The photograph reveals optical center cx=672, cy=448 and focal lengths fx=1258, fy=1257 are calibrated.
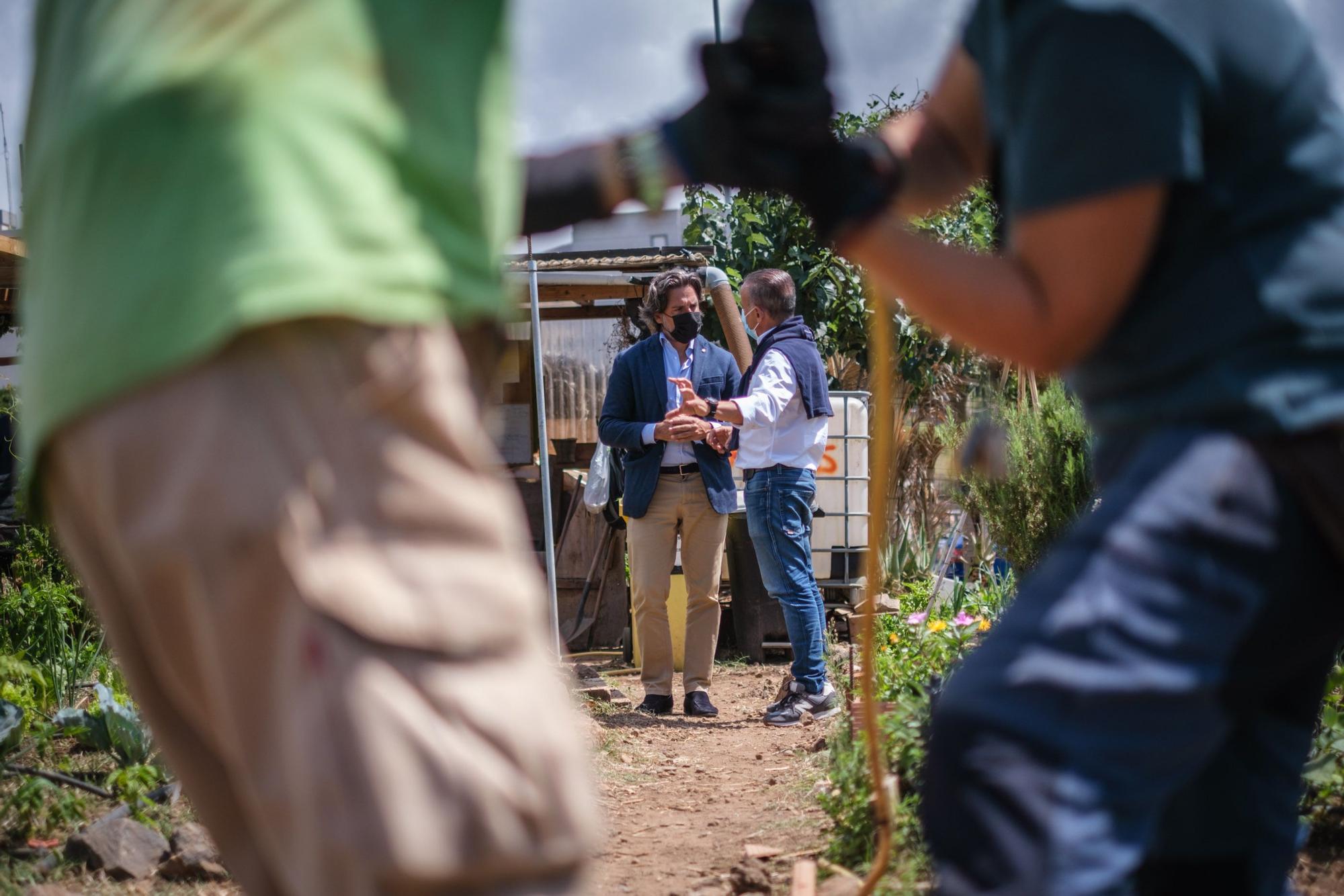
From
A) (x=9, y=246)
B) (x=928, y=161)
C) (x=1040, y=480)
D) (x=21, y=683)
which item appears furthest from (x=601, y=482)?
(x=928, y=161)

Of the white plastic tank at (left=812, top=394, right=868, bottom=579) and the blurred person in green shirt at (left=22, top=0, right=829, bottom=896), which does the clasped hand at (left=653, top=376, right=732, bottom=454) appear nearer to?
the white plastic tank at (left=812, top=394, right=868, bottom=579)

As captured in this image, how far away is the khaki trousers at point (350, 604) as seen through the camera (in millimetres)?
984

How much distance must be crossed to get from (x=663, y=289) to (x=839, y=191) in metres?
5.22

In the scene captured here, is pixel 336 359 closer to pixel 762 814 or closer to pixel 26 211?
pixel 26 211

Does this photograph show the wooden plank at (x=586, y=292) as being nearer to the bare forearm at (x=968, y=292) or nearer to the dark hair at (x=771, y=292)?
the dark hair at (x=771, y=292)

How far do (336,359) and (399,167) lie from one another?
0.61 ft

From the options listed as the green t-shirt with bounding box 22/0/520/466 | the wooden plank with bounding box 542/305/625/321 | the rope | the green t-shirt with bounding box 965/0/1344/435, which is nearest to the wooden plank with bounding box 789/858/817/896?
the green t-shirt with bounding box 965/0/1344/435

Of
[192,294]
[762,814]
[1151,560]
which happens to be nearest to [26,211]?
[192,294]

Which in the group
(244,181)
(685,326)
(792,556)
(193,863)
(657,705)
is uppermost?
(685,326)

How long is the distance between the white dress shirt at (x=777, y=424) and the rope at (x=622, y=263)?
3.25 meters

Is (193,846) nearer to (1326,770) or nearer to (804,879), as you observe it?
(804,879)

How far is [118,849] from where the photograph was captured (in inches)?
121

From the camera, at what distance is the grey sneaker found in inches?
237

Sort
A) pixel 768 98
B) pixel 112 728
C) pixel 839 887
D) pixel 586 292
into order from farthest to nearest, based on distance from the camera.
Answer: pixel 586 292, pixel 112 728, pixel 839 887, pixel 768 98
